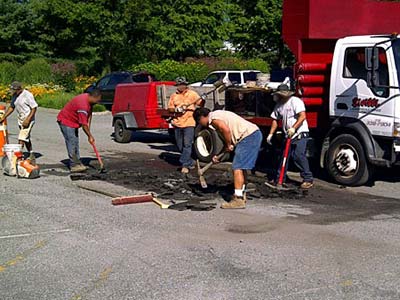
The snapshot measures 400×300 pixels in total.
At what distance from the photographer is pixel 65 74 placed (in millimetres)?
39906

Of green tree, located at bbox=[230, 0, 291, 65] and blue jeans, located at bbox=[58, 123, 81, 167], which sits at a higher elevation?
green tree, located at bbox=[230, 0, 291, 65]

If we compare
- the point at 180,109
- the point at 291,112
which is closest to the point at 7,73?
the point at 180,109

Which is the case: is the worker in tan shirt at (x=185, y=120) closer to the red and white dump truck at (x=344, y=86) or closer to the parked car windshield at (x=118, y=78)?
the red and white dump truck at (x=344, y=86)

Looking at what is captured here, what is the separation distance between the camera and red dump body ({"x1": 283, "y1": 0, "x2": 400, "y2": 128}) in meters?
12.1

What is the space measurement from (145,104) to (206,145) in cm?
345

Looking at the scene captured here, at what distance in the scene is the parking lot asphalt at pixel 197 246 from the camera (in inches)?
242

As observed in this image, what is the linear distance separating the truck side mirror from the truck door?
6.5 inches

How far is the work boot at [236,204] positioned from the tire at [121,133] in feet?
28.0

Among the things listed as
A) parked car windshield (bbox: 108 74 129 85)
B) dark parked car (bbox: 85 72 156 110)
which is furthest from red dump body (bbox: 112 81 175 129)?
parked car windshield (bbox: 108 74 129 85)

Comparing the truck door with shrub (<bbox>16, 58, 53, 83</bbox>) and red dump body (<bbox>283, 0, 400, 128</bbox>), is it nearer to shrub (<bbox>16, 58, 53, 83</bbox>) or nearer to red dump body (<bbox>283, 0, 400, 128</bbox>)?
red dump body (<bbox>283, 0, 400, 128</bbox>)

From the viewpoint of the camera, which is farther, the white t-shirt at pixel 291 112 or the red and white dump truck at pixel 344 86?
the white t-shirt at pixel 291 112

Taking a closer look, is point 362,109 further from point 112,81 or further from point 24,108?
point 112,81

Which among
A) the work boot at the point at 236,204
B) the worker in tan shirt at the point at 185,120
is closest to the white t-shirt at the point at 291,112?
the worker in tan shirt at the point at 185,120

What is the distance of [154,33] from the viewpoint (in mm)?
40906
